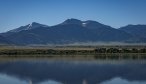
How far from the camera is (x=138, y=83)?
26.6 m

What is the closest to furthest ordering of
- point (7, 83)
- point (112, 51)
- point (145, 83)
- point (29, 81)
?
1. point (145, 83)
2. point (7, 83)
3. point (29, 81)
4. point (112, 51)

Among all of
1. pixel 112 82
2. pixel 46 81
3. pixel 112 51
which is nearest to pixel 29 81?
pixel 46 81

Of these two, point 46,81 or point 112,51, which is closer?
point 46,81

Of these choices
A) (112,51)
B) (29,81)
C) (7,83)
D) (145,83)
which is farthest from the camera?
(112,51)

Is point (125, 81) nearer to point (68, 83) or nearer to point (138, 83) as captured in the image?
point (138, 83)

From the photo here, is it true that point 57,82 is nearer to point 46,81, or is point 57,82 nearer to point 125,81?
point 46,81

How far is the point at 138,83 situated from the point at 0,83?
10447mm

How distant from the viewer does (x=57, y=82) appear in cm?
2814

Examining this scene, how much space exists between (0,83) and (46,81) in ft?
12.5

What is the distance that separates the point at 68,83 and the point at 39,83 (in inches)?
102

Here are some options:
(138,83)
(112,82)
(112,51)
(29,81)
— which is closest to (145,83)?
(138,83)

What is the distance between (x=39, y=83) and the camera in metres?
28.0

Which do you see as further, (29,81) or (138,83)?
(29,81)

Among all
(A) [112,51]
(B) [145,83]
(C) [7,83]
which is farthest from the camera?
(A) [112,51]
